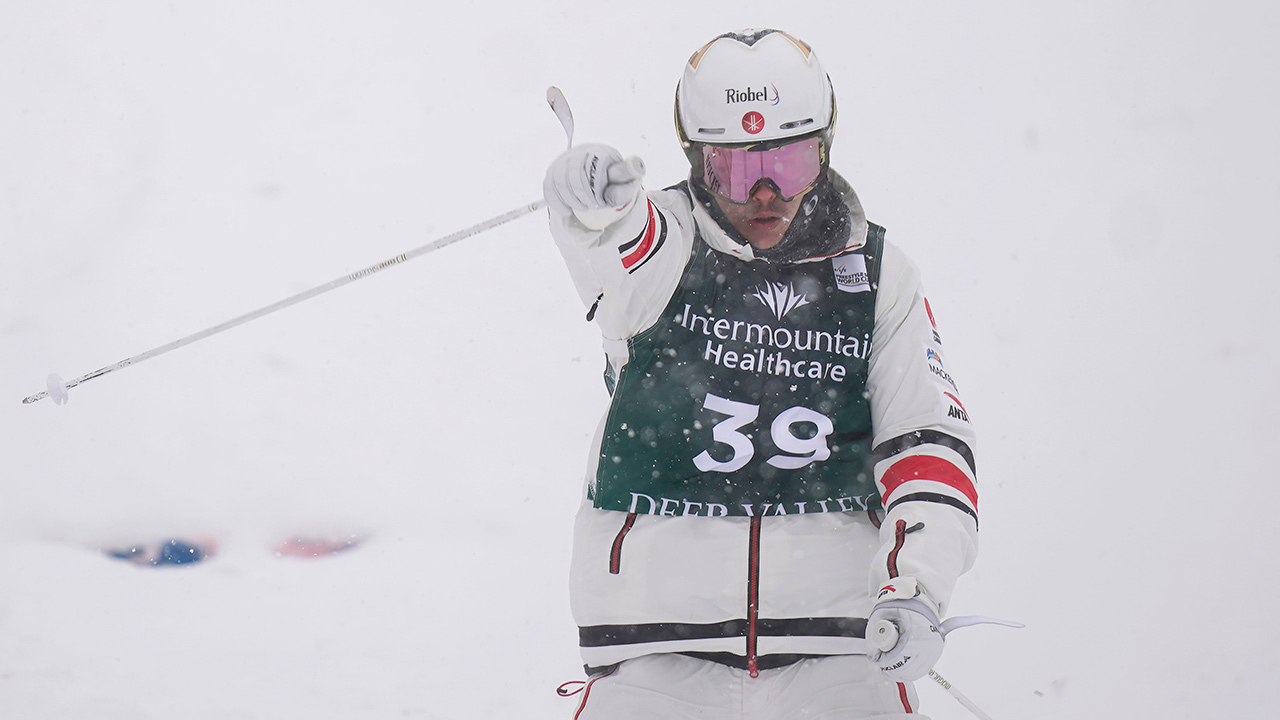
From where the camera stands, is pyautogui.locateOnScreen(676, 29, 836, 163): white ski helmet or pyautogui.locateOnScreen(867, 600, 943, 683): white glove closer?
pyautogui.locateOnScreen(867, 600, 943, 683): white glove

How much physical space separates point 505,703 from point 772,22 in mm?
3688

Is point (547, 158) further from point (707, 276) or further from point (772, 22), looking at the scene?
point (707, 276)

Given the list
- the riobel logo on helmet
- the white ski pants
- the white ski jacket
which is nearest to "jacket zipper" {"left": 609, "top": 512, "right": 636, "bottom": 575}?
the white ski jacket

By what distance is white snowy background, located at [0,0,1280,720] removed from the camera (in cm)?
356

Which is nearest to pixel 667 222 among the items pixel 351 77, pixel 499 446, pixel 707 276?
pixel 707 276

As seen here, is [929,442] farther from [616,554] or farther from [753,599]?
[616,554]

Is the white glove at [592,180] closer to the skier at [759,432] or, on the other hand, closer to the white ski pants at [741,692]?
the skier at [759,432]

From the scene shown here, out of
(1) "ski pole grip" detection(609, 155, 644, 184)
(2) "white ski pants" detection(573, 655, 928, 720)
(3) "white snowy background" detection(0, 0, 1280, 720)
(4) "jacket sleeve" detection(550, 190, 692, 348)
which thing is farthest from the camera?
(3) "white snowy background" detection(0, 0, 1280, 720)

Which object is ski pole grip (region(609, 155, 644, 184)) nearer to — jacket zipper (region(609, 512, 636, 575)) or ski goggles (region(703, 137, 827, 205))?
ski goggles (region(703, 137, 827, 205))

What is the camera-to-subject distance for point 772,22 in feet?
17.9

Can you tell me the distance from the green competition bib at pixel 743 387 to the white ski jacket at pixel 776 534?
0.10 ft

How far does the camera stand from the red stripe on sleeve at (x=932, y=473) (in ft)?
6.46

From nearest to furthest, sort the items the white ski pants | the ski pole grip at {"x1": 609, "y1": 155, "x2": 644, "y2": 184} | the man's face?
the ski pole grip at {"x1": 609, "y1": 155, "x2": 644, "y2": 184} → the white ski pants → the man's face

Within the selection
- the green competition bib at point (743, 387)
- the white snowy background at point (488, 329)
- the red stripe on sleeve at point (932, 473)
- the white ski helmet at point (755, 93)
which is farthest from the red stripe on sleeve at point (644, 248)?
the white snowy background at point (488, 329)
